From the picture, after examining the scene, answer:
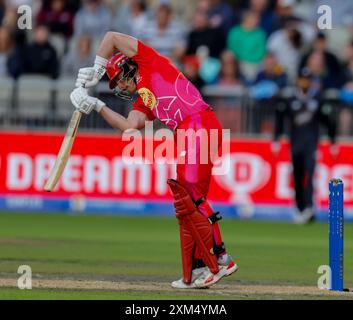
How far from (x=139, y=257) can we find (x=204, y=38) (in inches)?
320

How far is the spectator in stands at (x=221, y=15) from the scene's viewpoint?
22084 millimetres

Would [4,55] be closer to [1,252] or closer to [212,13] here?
[212,13]

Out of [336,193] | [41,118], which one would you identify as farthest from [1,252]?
[41,118]

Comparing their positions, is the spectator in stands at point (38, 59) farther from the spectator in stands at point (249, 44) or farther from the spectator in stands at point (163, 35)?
the spectator in stands at point (249, 44)

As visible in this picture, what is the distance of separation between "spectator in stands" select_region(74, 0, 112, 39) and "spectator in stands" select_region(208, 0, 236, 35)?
1.98m

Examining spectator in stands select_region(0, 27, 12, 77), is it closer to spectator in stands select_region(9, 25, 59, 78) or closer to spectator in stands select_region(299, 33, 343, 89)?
spectator in stands select_region(9, 25, 59, 78)

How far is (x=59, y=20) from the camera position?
904 inches

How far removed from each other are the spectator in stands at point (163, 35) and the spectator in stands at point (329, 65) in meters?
2.58

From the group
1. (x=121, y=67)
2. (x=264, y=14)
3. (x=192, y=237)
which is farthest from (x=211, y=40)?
(x=192, y=237)

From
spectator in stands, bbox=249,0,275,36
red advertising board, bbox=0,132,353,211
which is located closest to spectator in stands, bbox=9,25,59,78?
red advertising board, bbox=0,132,353,211

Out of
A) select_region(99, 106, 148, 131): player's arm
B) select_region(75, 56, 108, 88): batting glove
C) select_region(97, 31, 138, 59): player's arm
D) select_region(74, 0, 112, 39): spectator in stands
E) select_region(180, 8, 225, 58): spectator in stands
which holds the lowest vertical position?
select_region(99, 106, 148, 131): player's arm

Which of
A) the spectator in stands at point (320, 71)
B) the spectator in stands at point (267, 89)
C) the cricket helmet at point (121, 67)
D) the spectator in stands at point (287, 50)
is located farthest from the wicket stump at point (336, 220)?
the spectator in stands at point (287, 50)

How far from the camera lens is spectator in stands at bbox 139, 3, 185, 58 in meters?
21.7
